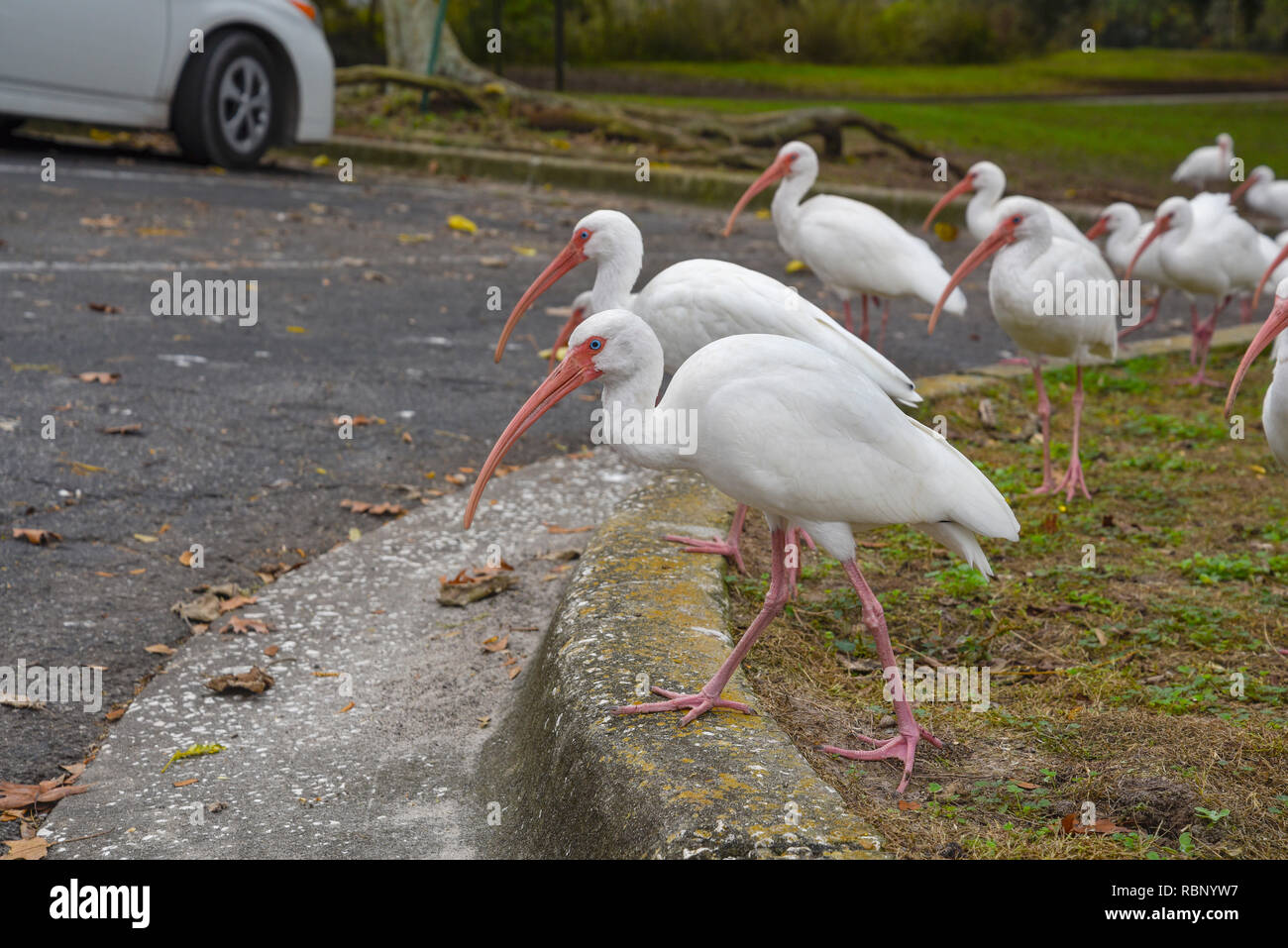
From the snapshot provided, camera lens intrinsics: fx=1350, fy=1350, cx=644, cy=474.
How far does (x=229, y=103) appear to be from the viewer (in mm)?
10711

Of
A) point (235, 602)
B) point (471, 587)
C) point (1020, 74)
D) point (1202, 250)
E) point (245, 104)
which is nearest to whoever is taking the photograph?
point (235, 602)

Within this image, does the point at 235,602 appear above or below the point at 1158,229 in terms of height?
below

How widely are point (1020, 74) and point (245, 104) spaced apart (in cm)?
2171

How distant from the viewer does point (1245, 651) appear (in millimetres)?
3586

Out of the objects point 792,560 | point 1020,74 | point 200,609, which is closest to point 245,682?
point 200,609

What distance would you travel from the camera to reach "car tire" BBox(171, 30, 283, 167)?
10.3 meters

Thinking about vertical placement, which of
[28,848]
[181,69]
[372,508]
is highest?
[181,69]

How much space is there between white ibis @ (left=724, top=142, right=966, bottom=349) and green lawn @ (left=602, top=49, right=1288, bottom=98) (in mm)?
16319

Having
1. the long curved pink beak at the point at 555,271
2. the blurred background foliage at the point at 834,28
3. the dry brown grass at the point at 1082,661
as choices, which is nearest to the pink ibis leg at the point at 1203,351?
the dry brown grass at the point at 1082,661

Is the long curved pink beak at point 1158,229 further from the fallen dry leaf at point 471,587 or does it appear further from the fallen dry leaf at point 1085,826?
the fallen dry leaf at point 1085,826

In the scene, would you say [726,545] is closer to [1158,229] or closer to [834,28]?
[1158,229]

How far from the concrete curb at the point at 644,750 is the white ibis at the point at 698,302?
42 cm
